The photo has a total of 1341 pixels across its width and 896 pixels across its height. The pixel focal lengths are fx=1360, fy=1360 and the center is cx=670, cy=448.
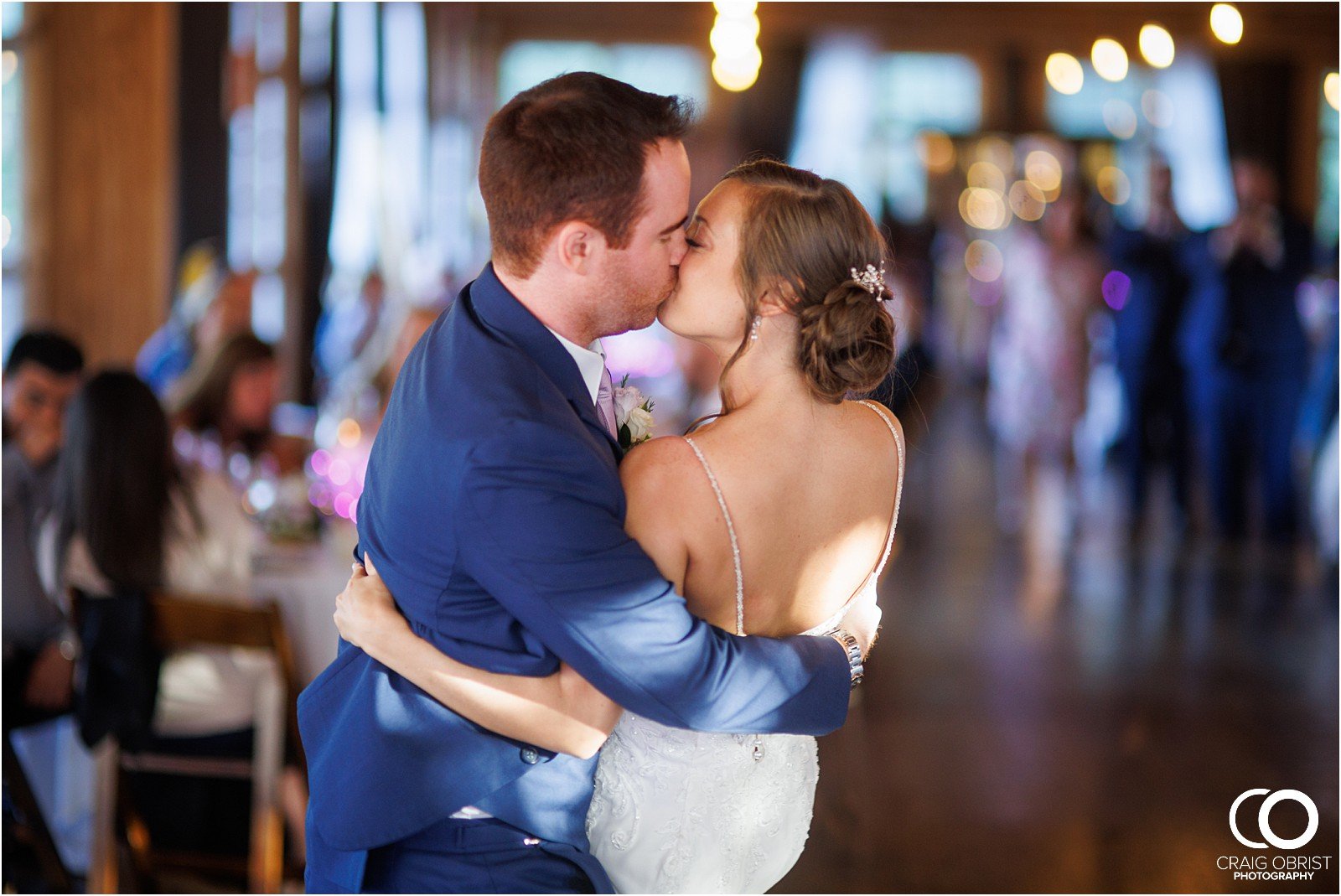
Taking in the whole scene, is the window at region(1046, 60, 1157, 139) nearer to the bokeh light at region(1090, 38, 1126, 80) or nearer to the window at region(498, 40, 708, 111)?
the window at region(498, 40, 708, 111)

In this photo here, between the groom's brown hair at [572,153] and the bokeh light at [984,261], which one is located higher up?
the groom's brown hair at [572,153]

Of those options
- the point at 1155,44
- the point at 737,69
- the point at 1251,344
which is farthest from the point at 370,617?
the point at 1251,344

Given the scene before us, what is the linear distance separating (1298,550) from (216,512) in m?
6.36

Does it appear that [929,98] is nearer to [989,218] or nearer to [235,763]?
[989,218]

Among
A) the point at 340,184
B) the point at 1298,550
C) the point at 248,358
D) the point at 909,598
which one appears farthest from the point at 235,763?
the point at 340,184

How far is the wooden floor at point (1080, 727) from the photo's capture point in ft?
12.3

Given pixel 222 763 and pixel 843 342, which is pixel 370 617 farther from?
pixel 222 763

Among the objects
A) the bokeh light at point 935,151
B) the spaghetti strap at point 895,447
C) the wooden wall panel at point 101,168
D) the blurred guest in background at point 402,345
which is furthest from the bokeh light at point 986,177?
the spaghetti strap at point 895,447

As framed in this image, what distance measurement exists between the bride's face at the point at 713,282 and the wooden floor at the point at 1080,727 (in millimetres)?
2277

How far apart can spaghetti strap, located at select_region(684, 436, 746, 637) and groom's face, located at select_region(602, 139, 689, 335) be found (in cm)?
18

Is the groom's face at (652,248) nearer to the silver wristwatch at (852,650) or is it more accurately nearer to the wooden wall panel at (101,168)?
the silver wristwatch at (852,650)

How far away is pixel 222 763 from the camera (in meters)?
3.52

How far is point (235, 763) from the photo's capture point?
3514 millimetres

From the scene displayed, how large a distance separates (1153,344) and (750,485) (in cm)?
827
